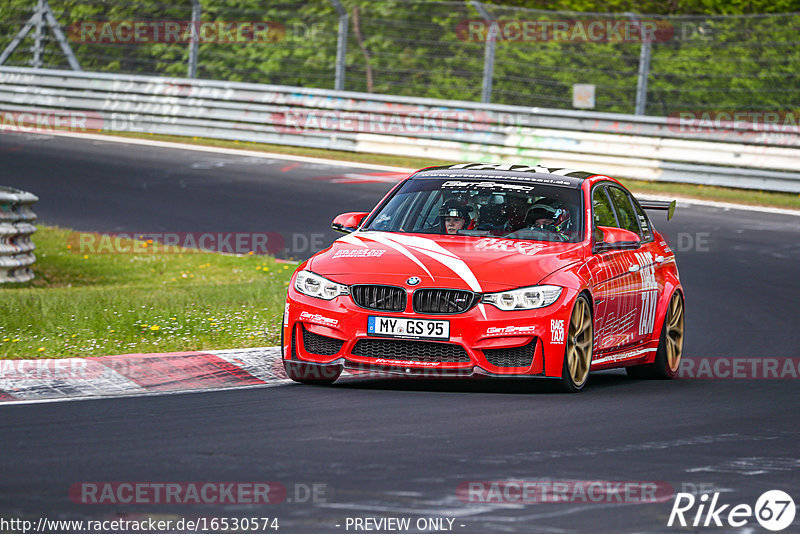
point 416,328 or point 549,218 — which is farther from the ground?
point 549,218

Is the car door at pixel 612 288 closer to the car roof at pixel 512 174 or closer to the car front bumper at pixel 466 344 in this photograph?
the car roof at pixel 512 174

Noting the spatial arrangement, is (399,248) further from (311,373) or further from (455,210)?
(311,373)

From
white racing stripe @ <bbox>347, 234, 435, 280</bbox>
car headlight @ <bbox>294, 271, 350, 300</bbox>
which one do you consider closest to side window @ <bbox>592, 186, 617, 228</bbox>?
white racing stripe @ <bbox>347, 234, 435, 280</bbox>

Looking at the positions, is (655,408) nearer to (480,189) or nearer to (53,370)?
(480,189)

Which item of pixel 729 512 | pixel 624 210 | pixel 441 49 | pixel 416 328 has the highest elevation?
pixel 441 49

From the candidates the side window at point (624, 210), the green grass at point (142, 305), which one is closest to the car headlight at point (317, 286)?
the green grass at point (142, 305)

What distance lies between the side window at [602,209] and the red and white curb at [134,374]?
8.29 feet

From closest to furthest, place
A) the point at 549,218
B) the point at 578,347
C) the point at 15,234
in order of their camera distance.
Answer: the point at 578,347 < the point at 549,218 < the point at 15,234

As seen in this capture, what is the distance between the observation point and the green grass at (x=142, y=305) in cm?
1012

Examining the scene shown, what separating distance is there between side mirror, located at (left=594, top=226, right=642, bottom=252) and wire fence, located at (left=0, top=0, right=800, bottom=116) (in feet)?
44.0

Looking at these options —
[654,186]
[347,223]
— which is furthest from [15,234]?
[654,186]

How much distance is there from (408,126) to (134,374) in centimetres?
1625

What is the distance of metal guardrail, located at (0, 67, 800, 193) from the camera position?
2228 cm

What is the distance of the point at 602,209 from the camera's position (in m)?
10.2
